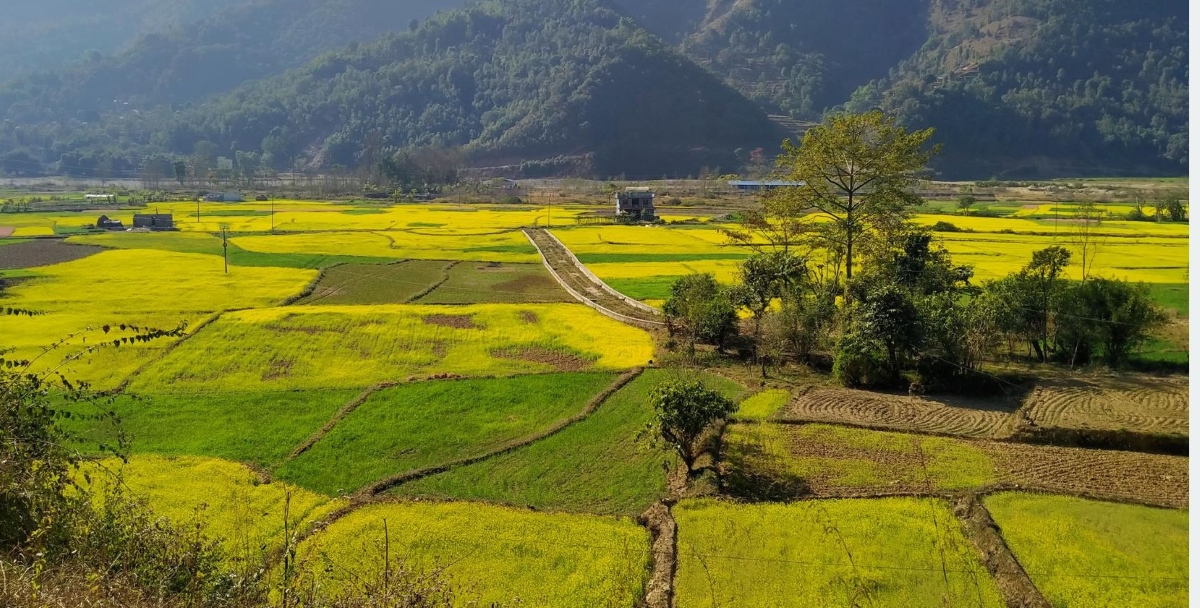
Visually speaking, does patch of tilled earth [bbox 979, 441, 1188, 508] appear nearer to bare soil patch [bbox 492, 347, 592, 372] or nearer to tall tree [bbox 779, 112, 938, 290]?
tall tree [bbox 779, 112, 938, 290]

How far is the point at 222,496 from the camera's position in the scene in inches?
514

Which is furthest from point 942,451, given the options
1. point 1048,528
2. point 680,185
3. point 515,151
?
point 515,151

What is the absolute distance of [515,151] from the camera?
13400cm

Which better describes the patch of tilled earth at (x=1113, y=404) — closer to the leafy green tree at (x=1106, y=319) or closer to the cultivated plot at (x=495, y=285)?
the leafy green tree at (x=1106, y=319)

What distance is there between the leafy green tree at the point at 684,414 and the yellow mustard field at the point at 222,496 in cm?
591

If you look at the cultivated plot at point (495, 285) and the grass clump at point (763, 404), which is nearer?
the grass clump at point (763, 404)

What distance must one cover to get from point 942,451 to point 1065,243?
32116 millimetres

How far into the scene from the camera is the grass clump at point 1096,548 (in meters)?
9.96

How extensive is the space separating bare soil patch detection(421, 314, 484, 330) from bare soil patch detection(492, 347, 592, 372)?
3.08 metres

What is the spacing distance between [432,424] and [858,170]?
56.7 ft

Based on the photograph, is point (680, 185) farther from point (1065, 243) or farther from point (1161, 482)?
point (1161, 482)

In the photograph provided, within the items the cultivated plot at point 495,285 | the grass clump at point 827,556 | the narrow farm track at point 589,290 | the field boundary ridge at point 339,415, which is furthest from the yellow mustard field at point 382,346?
the grass clump at point 827,556

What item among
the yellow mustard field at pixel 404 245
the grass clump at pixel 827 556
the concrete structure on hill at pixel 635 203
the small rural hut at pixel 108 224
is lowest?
the grass clump at pixel 827 556

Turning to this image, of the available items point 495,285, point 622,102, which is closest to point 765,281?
point 495,285
